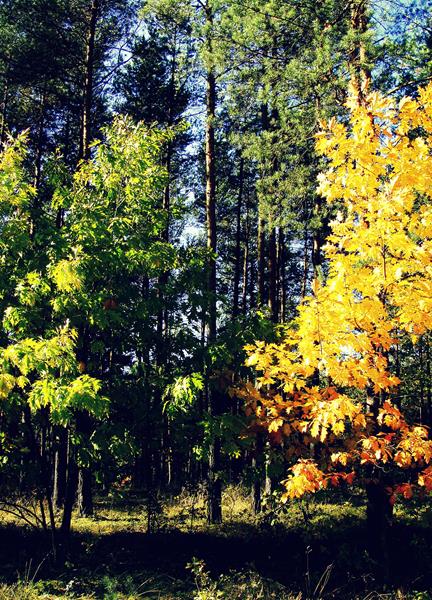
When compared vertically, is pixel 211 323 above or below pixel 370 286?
above

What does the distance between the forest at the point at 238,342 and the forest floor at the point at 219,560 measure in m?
0.05

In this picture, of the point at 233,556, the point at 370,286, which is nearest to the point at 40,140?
the point at 233,556

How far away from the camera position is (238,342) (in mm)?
6773

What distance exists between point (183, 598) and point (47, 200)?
43.2 feet

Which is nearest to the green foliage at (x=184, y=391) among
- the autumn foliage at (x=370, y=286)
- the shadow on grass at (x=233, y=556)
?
the autumn foliage at (x=370, y=286)

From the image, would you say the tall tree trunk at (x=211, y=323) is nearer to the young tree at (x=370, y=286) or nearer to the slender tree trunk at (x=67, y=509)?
the slender tree trunk at (x=67, y=509)

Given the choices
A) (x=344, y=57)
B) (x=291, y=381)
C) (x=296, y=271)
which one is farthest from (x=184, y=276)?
(x=296, y=271)

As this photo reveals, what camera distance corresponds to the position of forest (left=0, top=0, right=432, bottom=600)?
4.43m

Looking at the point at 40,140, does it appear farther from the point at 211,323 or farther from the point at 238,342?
the point at 238,342

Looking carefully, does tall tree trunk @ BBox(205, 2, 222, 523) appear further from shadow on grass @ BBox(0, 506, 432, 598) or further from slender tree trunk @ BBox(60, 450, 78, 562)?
slender tree trunk @ BBox(60, 450, 78, 562)

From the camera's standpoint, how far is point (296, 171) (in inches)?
419

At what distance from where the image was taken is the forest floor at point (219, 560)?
19.3 ft

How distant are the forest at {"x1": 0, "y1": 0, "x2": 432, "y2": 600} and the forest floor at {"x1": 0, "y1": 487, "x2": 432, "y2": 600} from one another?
0.17 feet

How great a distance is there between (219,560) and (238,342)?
138 inches
